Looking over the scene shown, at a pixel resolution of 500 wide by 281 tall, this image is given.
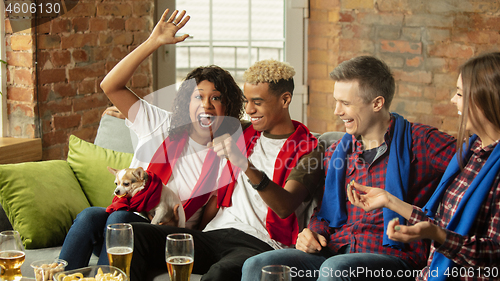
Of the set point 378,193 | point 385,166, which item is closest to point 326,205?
point 385,166

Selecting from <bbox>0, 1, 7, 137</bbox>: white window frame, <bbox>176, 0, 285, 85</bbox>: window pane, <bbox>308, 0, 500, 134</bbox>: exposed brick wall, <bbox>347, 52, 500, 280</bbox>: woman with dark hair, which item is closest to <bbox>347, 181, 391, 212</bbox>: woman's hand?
<bbox>347, 52, 500, 280</bbox>: woman with dark hair

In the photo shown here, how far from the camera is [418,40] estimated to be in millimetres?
2980

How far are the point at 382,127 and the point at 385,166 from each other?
0.48 ft

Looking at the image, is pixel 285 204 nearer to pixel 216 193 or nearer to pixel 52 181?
pixel 216 193

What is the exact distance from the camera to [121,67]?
6.29 ft

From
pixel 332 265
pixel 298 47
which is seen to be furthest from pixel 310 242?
pixel 298 47

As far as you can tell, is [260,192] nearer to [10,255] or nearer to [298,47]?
[10,255]

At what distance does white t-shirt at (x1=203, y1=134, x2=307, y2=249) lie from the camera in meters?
1.79

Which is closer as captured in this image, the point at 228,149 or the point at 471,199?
the point at 471,199

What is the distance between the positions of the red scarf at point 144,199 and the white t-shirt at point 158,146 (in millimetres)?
164

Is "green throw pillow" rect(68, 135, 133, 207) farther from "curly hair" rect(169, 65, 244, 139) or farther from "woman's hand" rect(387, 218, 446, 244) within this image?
"woman's hand" rect(387, 218, 446, 244)

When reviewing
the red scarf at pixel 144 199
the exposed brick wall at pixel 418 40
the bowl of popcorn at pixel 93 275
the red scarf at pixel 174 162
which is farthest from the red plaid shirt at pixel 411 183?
the exposed brick wall at pixel 418 40

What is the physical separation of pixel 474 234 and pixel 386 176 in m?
0.34

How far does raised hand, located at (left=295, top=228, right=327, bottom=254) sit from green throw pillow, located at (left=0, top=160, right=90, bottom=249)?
1030mm
